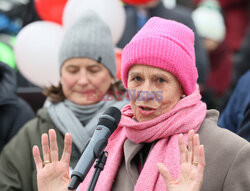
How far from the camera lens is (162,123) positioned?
244cm

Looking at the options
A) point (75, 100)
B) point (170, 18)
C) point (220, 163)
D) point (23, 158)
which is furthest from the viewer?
point (170, 18)

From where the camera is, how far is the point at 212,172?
2.33m

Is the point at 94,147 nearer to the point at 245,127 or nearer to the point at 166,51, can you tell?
the point at 166,51

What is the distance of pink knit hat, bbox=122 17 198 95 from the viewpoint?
2.46 meters

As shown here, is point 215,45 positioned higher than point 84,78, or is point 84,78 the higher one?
point 84,78

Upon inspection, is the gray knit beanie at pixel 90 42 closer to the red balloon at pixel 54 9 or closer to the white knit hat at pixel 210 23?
the red balloon at pixel 54 9

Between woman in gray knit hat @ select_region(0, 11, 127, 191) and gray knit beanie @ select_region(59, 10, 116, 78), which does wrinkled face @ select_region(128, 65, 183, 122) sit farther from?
gray knit beanie @ select_region(59, 10, 116, 78)

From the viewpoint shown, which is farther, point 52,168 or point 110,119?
point 52,168

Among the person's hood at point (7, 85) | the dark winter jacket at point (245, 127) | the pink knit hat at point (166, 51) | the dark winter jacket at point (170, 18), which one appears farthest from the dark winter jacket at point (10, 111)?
the dark winter jacket at point (245, 127)

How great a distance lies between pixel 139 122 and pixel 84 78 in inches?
39.7

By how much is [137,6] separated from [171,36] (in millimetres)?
2603

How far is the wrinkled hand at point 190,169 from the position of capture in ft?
6.94

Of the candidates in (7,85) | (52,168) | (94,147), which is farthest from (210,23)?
(94,147)

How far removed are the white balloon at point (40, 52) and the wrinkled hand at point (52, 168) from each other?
1663 millimetres
